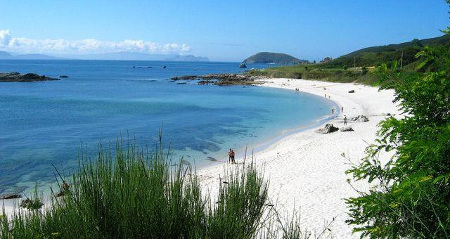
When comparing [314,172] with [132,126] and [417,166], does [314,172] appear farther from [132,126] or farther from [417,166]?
[132,126]

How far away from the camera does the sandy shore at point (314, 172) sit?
41.6ft

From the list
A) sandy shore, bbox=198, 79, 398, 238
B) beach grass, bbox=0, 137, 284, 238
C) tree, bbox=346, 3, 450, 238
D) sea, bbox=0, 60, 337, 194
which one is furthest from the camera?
sea, bbox=0, 60, 337, 194

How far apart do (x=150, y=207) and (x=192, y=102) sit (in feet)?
177

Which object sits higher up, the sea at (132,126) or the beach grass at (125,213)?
the beach grass at (125,213)

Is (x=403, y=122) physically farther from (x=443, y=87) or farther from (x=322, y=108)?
(x=322, y=108)

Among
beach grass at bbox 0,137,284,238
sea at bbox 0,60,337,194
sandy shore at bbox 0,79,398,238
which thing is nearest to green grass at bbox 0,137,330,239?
beach grass at bbox 0,137,284,238

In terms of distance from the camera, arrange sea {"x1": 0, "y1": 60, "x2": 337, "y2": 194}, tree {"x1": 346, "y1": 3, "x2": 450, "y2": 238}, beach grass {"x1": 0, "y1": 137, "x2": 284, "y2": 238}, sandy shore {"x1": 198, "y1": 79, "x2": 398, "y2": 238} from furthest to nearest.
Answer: sea {"x1": 0, "y1": 60, "x2": 337, "y2": 194} → sandy shore {"x1": 198, "y1": 79, "x2": 398, "y2": 238} → beach grass {"x1": 0, "y1": 137, "x2": 284, "y2": 238} → tree {"x1": 346, "y1": 3, "x2": 450, "y2": 238}

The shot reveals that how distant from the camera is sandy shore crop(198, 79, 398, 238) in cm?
1268

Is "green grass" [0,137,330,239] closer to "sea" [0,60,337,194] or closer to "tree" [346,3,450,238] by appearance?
"tree" [346,3,450,238]

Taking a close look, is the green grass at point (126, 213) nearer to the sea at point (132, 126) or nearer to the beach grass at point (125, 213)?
the beach grass at point (125, 213)

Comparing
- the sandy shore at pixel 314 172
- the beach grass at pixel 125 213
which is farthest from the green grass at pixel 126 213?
the sandy shore at pixel 314 172

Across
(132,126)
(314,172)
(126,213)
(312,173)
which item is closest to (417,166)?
(126,213)

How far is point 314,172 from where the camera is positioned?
60.4ft

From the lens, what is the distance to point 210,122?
131 ft
